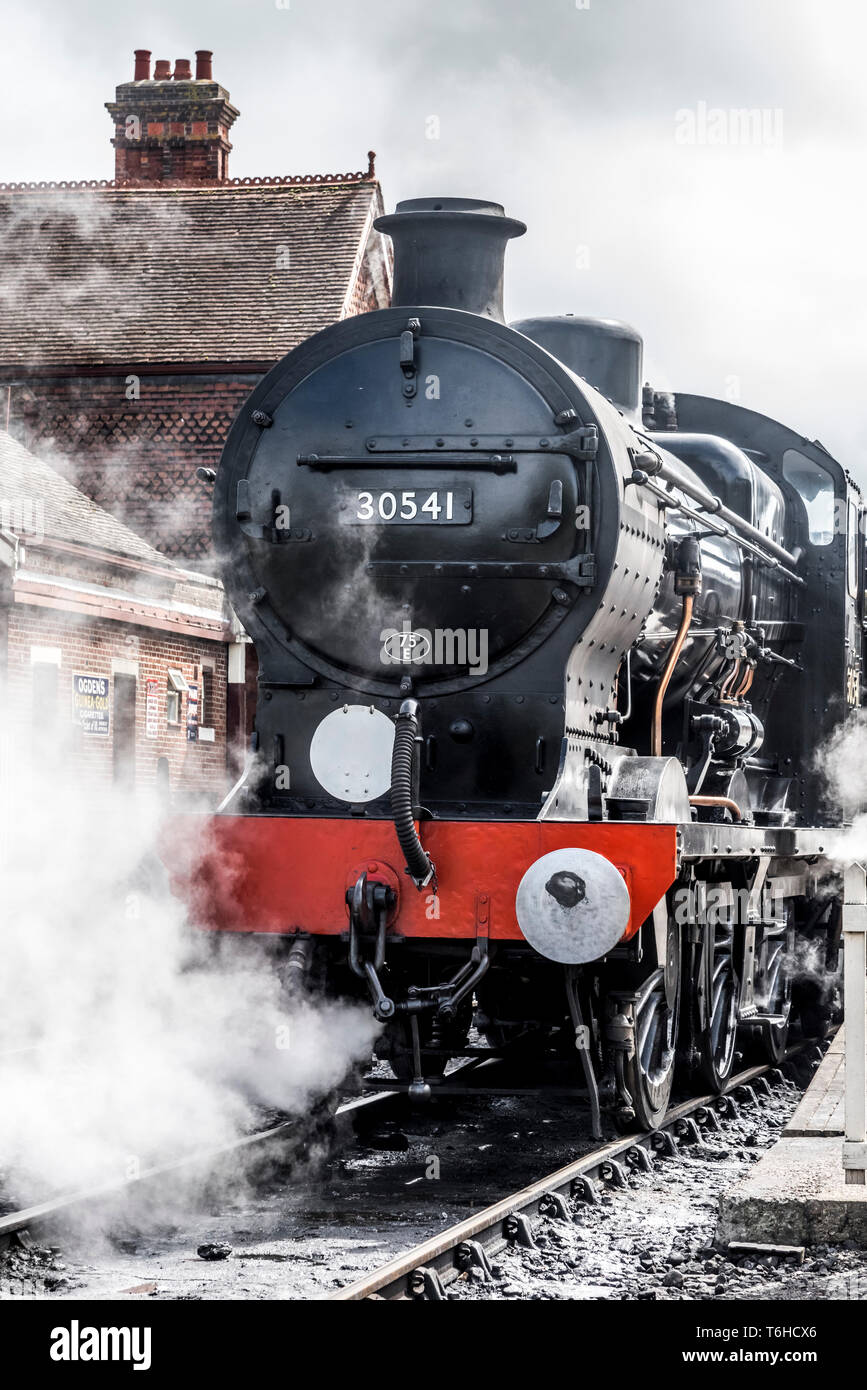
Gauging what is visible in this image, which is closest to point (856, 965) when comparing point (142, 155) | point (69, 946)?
point (69, 946)

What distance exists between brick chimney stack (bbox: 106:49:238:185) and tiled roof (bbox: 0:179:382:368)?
1.16 m

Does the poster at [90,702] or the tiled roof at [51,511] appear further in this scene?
the poster at [90,702]

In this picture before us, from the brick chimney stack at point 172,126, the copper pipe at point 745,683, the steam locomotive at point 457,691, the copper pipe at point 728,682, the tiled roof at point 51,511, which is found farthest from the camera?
the brick chimney stack at point 172,126

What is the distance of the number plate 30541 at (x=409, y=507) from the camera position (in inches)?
223

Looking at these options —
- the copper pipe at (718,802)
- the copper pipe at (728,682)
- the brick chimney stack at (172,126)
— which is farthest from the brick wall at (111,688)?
the brick chimney stack at (172,126)

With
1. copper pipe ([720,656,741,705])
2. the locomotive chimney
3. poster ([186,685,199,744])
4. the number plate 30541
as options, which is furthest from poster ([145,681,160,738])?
the number plate 30541

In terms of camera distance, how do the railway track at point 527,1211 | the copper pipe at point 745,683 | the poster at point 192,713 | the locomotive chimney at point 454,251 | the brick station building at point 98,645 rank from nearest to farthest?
the railway track at point 527,1211 < the locomotive chimney at point 454,251 < the copper pipe at point 745,683 < the brick station building at point 98,645 < the poster at point 192,713

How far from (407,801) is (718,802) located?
1.81 metres

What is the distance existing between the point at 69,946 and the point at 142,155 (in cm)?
1708

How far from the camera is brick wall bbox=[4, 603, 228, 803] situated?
12.5m

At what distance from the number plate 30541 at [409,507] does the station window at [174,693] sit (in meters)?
9.66

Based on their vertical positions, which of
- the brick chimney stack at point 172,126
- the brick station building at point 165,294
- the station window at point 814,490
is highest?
the brick chimney stack at point 172,126

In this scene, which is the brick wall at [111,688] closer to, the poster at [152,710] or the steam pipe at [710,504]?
the poster at [152,710]

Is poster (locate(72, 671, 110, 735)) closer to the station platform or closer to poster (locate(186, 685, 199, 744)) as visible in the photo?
poster (locate(186, 685, 199, 744))
